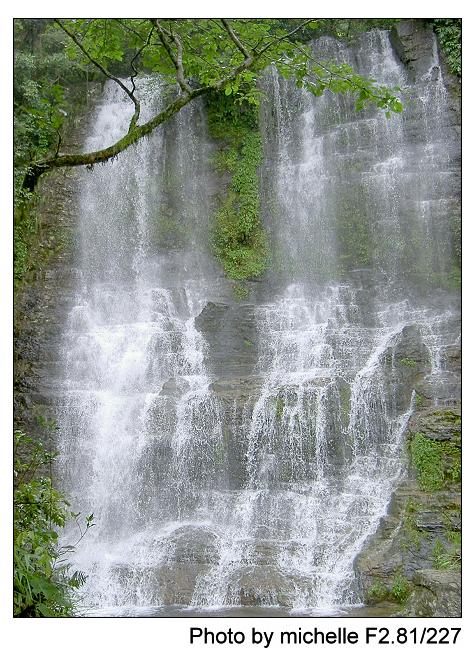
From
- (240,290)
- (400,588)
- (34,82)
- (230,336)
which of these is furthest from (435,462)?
(34,82)

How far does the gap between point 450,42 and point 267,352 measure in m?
9.27

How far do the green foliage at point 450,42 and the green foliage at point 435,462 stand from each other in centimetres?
1010

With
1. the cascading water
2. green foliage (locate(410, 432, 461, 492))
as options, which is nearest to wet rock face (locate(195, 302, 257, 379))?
the cascading water

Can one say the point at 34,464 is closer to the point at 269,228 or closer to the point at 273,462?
the point at 273,462

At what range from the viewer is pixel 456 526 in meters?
8.24

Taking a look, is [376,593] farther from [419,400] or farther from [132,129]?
[132,129]

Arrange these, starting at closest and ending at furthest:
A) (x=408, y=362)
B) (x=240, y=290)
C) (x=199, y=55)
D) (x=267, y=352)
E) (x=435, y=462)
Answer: (x=199, y=55)
(x=435, y=462)
(x=408, y=362)
(x=267, y=352)
(x=240, y=290)

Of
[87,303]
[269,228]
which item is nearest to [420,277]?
[269,228]

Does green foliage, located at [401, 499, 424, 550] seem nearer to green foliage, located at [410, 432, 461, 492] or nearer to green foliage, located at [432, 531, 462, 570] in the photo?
green foliage, located at [432, 531, 462, 570]

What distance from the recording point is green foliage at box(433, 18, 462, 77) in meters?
15.1

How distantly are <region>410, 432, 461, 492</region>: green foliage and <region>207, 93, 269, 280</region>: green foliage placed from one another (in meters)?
6.61

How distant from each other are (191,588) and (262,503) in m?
1.90

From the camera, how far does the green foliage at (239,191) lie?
15.2 metres

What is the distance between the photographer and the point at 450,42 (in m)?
15.4
